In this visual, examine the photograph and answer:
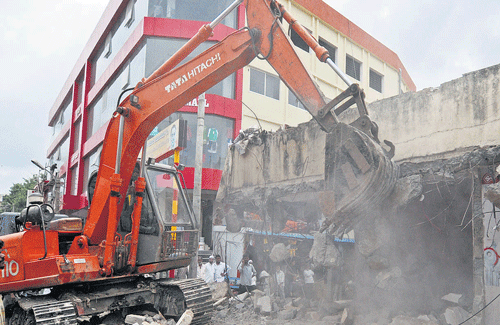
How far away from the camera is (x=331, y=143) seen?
243 inches

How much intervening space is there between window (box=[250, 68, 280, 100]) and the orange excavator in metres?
13.2

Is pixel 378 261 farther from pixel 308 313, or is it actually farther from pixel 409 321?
pixel 308 313

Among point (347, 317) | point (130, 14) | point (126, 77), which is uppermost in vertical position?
point (130, 14)

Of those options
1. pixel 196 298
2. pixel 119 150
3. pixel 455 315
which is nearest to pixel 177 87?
pixel 119 150

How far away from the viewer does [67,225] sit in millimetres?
7320

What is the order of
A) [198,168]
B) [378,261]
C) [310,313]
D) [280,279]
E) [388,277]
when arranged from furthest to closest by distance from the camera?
[280,279], [198,168], [310,313], [388,277], [378,261]

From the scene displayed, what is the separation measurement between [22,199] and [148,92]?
45.0 metres

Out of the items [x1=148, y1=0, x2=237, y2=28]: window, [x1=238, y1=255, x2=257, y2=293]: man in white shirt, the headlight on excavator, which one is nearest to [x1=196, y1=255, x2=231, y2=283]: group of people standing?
[x1=238, y1=255, x2=257, y2=293]: man in white shirt

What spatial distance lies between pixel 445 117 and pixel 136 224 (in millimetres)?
5462

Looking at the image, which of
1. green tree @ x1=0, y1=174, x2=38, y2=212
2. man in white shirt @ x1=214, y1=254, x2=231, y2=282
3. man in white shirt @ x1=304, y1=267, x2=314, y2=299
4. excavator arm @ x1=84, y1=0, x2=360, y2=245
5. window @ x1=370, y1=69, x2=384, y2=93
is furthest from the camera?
green tree @ x1=0, y1=174, x2=38, y2=212

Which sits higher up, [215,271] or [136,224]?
[136,224]

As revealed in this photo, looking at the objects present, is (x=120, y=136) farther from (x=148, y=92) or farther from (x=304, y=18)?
(x=304, y=18)

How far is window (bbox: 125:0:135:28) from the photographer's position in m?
22.1

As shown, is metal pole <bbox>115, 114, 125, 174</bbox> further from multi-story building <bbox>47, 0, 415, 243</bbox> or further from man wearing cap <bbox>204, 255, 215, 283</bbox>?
multi-story building <bbox>47, 0, 415, 243</bbox>
